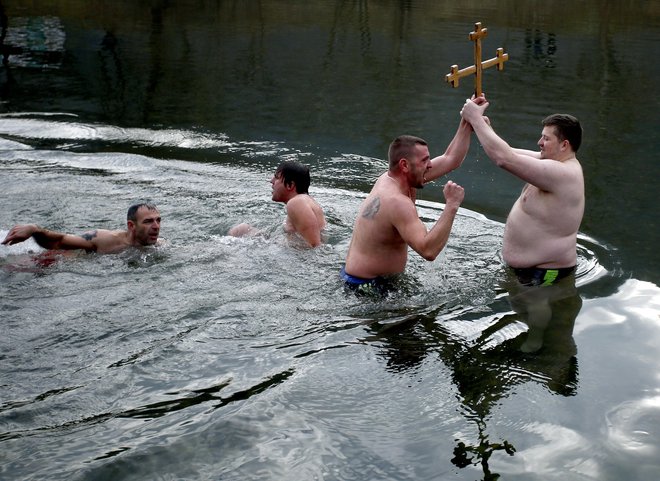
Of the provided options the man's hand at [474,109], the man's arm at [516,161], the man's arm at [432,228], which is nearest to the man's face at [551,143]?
the man's arm at [516,161]

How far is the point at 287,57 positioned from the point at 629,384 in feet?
48.6

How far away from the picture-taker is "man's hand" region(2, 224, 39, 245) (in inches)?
262

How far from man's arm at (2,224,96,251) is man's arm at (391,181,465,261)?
A: 119 inches

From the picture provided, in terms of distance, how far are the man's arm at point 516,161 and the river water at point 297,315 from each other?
38.3 inches

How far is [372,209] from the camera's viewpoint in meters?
5.91

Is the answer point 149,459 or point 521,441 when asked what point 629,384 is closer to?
point 521,441

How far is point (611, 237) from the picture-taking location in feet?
25.3

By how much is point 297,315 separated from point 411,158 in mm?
1395

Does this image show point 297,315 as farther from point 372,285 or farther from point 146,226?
point 146,226

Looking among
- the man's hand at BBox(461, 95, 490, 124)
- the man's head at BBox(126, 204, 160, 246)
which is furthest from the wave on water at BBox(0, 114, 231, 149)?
the man's hand at BBox(461, 95, 490, 124)

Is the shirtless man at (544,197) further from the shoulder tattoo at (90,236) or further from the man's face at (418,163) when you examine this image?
the shoulder tattoo at (90,236)

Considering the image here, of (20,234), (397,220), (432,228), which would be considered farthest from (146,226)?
(432,228)

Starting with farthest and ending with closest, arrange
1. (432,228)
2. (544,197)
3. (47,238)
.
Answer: (47,238), (544,197), (432,228)

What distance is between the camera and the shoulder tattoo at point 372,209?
5863 mm
